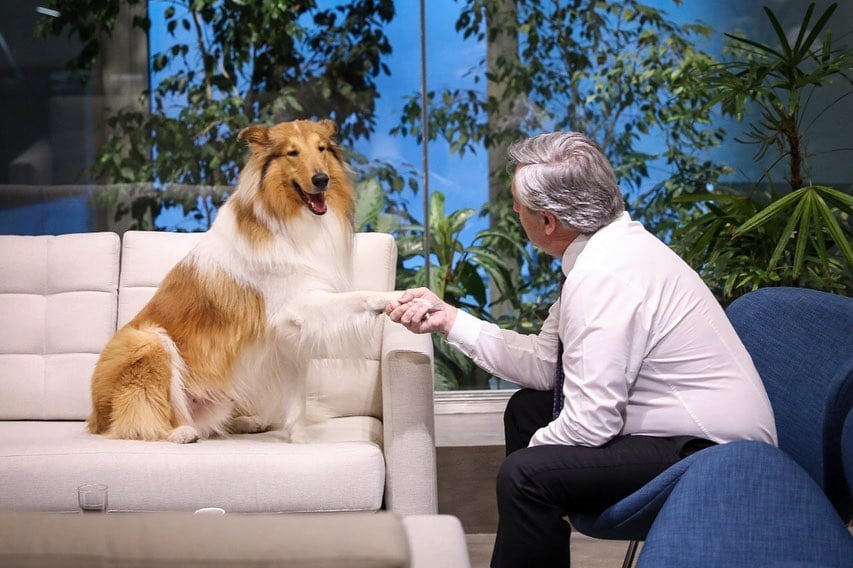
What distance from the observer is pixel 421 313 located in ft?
7.66

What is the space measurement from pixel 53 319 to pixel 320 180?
108 centimetres

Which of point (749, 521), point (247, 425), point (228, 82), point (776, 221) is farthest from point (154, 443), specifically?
point (776, 221)

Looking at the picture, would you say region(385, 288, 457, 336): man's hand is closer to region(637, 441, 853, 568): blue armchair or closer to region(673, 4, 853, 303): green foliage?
region(637, 441, 853, 568): blue armchair

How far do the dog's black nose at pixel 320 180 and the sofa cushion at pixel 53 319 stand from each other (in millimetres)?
873

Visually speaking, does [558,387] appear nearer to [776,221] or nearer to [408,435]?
[408,435]

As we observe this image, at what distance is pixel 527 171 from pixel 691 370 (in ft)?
1.81

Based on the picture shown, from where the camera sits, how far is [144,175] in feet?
13.5

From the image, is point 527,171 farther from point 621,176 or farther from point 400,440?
point 621,176

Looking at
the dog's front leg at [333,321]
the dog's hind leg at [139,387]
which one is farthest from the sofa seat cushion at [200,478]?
the dog's front leg at [333,321]

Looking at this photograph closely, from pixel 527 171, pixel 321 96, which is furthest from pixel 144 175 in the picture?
pixel 527 171

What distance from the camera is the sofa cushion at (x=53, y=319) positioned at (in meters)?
2.95

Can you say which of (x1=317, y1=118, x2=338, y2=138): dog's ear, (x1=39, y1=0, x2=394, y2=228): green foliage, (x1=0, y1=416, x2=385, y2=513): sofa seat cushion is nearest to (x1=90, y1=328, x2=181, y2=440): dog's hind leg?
(x1=0, y1=416, x2=385, y2=513): sofa seat cushion

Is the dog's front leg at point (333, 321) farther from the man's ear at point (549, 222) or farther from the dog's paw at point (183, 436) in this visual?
the man's ear at point (549, 222)

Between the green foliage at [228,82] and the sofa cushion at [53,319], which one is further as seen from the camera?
the green foliage at [228,82]
